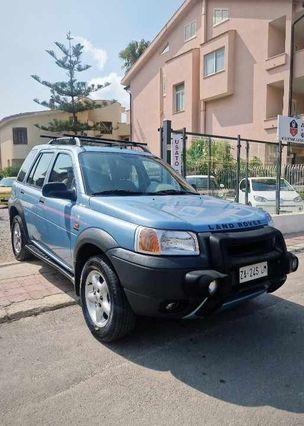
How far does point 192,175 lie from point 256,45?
1615cm

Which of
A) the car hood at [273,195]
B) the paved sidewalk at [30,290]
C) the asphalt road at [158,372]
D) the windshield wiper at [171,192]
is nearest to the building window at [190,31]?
the car hood at [273,195]

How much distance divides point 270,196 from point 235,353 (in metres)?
7.26

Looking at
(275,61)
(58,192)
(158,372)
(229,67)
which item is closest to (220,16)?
(229,67)

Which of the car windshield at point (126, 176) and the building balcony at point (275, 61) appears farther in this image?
the building balcony at point (275, 61)

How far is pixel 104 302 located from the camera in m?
3.66

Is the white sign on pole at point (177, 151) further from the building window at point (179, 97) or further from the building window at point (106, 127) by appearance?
the building window at point (106, 127)

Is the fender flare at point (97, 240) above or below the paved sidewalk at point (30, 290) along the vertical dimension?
above

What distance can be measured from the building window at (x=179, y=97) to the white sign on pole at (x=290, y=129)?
1636 centimetres

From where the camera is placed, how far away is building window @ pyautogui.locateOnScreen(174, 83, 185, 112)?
26.1 meters

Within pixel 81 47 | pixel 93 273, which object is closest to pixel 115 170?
pixel 93 273

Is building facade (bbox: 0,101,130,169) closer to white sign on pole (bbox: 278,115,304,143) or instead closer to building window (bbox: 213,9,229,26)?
building window (bbox: 213,9,229,26)

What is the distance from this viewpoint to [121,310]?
3.41 metres

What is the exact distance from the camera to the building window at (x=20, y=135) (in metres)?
37.4

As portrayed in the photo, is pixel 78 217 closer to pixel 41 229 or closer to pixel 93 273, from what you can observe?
pixel 93 273
